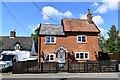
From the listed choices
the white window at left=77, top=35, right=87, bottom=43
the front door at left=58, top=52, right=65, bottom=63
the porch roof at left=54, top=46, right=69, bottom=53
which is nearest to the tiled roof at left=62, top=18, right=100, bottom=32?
the white window at left=77, top=35, right=87, bottom=43

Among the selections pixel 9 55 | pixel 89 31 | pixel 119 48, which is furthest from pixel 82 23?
pixel 119 48

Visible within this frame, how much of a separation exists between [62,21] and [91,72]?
1727 centimetres

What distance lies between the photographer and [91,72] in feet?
79.1

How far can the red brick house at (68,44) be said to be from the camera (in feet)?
116

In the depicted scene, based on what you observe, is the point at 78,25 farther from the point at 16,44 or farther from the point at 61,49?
the point at 16,44

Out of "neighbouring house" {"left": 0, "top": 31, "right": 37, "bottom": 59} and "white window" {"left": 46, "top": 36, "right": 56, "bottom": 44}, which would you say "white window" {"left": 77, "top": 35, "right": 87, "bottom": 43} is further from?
"neighbouring house" {"left": 0, "top": 31, "right": 37, "bottom": 59}

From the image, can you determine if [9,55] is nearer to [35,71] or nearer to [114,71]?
[35,71]

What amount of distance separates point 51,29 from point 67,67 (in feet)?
45.3

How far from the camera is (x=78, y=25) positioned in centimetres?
3775

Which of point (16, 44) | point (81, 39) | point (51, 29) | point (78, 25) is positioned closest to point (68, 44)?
point (81, 39)

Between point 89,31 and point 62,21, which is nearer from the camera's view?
point 89,31

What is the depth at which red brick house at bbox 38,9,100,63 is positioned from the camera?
116ft

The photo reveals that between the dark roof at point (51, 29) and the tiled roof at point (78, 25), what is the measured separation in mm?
960

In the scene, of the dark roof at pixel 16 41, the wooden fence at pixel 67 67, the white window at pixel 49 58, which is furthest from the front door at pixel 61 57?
the dark roof at pixel 16 41
